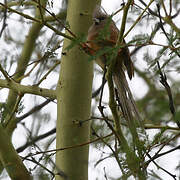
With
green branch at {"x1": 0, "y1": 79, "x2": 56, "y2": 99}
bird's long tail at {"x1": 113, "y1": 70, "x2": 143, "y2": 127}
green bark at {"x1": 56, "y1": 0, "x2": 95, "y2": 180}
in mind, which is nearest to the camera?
bird's long tail at {"x1": 113, "y1": 70, "x2": 143, "y2": 127}

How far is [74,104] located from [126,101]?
0.36 m

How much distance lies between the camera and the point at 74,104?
2473mm

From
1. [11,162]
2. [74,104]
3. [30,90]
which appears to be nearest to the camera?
[11,162]

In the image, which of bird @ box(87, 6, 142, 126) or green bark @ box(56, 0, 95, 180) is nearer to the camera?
bird @ box(87, 6, 142, 126)

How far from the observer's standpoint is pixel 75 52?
8.32 ft

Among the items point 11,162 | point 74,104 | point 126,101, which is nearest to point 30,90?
point 74,104

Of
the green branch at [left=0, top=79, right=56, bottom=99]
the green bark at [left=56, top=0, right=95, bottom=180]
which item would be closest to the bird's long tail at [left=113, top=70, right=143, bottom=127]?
the green bark at [left=56, top=0, right=95, bottom=180]

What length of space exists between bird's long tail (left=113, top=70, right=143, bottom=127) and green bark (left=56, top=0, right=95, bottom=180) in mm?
198

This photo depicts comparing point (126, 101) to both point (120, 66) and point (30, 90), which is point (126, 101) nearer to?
point (120, 66)

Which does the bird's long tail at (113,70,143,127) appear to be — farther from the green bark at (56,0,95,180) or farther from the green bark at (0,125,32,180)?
the green bark at (0,125,32,180)

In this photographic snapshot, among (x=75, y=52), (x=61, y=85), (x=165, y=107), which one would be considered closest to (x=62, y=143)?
(x=61, y=85)

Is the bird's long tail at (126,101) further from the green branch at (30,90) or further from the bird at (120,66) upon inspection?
the green branch at (30,90)

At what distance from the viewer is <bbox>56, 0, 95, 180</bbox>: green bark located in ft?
7.93

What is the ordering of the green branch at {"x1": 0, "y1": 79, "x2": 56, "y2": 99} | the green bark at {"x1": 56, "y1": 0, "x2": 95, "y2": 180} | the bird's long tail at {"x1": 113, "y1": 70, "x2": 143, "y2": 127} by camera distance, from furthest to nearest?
1. the green branch at {"x1": 0, "y1": 79, "x2": 56, "y2": 99}
2. the green bark at {"x1": 56, "y1": 0, "x2": 95, "y2": 180}
3. the bird's long tail at {"x1": 113, "y1": 70, "x2": 143, "y2": 127}
